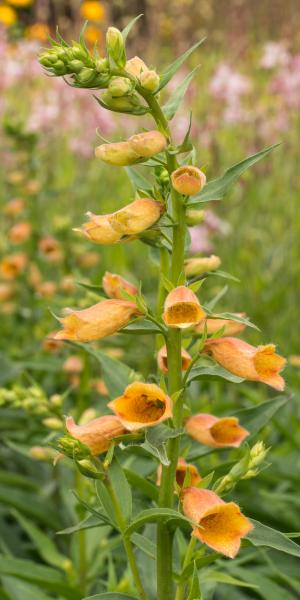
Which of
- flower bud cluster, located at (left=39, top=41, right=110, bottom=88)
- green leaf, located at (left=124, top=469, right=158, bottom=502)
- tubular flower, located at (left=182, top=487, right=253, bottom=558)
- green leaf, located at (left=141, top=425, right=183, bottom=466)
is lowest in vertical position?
green leaf, located at (left=124, top=469, right=158, bottom=502)

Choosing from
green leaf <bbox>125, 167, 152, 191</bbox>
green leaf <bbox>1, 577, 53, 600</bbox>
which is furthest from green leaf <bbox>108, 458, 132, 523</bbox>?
green leaf <bbox>1, 577, 53, 600</bbox>

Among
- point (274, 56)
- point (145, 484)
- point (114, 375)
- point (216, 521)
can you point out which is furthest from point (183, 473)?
point (274, 56)

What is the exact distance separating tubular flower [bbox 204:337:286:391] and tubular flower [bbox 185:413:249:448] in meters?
0.17

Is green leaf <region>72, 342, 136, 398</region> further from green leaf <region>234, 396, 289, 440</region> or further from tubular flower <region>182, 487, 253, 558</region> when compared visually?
tubular flower <region>182, 487, 253, 558</region>

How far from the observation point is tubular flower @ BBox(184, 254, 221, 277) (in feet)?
4.94

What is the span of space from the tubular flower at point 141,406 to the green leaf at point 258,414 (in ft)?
1.07

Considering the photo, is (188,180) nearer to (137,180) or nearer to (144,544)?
(137,180)

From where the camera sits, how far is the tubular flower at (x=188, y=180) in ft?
4.09

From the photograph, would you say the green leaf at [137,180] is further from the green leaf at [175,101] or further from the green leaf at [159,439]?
the green leaf at [159,439]

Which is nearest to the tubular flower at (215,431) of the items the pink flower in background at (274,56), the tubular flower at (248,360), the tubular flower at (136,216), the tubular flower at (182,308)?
the tubular flower at (248,360)

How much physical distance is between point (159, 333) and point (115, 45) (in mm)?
455

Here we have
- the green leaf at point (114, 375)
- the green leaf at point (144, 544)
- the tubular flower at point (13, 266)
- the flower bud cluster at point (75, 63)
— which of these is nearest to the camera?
the flower bud cluster at point (75, 63)

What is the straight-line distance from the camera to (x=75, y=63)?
1.22m

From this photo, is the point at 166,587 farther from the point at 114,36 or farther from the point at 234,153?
the point at 234,153
